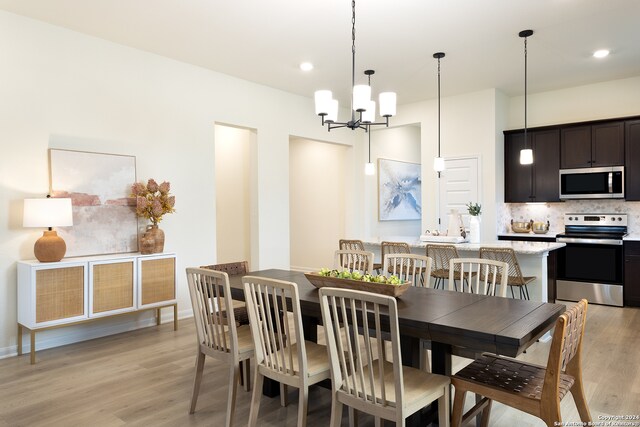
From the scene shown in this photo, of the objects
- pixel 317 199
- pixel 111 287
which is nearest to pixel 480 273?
pixel 111 287

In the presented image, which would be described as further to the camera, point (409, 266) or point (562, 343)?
point (409, 266)

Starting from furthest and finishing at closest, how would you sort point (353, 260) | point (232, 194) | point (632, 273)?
point (232, 194), point (632, 273), point (353, 260)

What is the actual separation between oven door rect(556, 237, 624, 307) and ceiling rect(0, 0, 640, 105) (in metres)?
2.22

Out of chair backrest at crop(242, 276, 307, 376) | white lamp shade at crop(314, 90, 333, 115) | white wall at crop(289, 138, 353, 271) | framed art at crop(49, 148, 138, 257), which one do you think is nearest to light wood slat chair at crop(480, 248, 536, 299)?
white lamp shade at crop(314, 90, 333, 115)

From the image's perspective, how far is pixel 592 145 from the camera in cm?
594

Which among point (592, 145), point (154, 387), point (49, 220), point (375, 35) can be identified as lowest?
point (154, 387)

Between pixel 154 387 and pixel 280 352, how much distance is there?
4.42 ft

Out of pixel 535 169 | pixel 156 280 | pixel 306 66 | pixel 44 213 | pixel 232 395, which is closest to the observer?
pixel 232 395

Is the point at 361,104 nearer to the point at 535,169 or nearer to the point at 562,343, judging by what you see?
the point at 562,343

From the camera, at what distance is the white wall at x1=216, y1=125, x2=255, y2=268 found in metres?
7.00

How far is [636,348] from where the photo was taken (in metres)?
3.85

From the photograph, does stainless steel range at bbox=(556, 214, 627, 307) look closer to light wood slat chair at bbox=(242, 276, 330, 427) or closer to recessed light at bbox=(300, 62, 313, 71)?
recessed light at bbox=(300, 62, 313, 71)

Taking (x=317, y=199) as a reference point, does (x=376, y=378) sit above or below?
below

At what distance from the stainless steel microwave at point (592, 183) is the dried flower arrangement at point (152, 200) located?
17.0 ft
